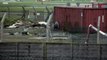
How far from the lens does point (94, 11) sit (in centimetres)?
2597

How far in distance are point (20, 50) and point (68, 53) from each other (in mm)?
1696

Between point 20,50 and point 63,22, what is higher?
point 20,50

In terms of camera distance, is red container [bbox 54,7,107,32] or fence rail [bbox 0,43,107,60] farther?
red container [bbox 54,7,107,32]

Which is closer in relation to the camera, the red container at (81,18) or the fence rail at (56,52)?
the fence rail at (56,52)

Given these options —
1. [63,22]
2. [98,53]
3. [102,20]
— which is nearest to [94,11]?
[102,20]

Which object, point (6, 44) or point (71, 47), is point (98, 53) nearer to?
point (71, 47)

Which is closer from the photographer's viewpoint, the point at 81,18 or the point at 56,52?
the point at 56,52

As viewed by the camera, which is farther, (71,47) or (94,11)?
(94,11)

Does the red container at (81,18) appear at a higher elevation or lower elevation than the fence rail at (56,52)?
lower

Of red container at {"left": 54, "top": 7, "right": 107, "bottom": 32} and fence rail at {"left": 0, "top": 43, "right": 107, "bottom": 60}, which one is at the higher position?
fence rail at {"left": 0, "top": 43, "right": 107, "bottom": 60}

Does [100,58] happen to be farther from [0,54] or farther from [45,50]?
[0,54]

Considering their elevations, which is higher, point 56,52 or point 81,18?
point 56,52

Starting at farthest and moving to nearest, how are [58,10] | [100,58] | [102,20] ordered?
[58,10] → [102,20] → [100,58]

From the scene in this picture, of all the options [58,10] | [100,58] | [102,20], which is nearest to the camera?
[100,58]
